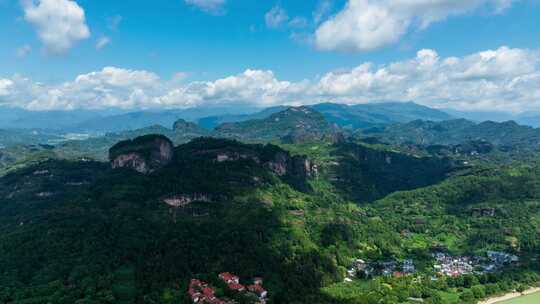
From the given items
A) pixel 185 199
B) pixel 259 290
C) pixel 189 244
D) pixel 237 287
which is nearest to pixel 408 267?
pixel 259 290

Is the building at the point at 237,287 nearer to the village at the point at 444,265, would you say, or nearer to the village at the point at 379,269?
the village at the point at 379,269

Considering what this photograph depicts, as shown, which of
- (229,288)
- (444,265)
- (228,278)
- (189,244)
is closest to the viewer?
(229,288)

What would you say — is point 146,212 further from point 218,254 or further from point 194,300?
point 194,300

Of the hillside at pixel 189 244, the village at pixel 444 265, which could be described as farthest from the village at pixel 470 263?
the hillside at pixel 189 244

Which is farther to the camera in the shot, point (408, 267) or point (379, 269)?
point (408, 267)

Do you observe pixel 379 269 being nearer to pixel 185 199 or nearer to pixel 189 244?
pixel 189 244

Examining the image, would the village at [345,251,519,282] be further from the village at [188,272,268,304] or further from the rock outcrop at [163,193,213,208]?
the rock outcrop at [163,193,213,208]
